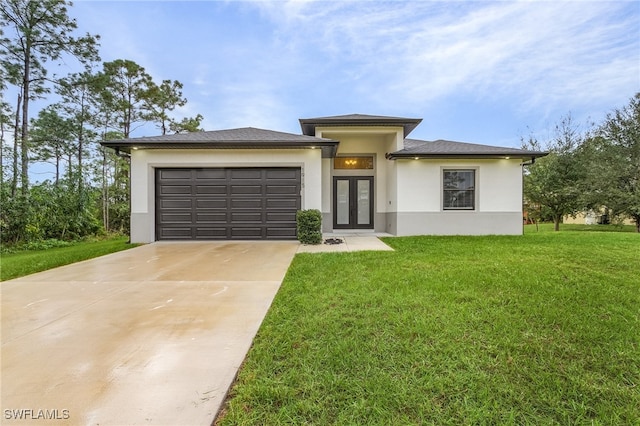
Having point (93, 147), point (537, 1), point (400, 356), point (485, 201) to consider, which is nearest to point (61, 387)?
point (400, 356)

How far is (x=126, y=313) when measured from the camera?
3469 mm

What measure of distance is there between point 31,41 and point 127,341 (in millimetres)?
15043

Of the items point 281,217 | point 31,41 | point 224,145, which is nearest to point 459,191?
point 281,217

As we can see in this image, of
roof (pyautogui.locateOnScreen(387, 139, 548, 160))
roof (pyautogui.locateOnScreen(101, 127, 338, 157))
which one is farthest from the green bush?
roof (pyautogui.locateOnScreen(387, 139, 548, 160))

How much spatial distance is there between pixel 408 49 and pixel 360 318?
15568 mm

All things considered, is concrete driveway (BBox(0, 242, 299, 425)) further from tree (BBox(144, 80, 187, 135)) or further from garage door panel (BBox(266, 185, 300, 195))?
tree (BBox(144, 80, 187, 135))

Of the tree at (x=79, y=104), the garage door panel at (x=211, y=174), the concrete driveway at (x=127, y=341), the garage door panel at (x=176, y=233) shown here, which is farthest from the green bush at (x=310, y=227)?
the tree at (x=79, y=104)

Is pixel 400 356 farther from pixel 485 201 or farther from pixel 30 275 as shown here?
pixel 485 201

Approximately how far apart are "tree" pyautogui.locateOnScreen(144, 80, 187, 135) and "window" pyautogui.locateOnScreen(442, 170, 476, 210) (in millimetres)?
18085

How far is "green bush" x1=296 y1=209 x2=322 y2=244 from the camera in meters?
8.95

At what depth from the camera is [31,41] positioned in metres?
11.4

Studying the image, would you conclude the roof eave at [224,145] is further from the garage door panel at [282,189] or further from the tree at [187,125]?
the tree at [187,125]

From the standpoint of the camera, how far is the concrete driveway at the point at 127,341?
186 centimetres

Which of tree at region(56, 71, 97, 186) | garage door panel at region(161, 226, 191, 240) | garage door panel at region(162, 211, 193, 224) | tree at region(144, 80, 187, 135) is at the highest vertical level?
tree at region(144, 80, 187, 135)
